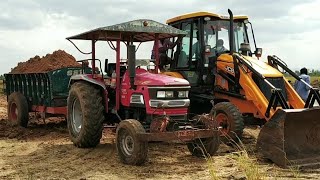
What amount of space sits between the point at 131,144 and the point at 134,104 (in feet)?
3.25

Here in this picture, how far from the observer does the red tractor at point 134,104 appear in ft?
25.1

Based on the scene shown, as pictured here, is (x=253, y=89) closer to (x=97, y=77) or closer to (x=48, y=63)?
(x=97, y=77)

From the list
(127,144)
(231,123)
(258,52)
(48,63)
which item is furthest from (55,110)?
(258,52)

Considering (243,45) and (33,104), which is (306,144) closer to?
(243,45)

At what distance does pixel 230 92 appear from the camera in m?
10.5

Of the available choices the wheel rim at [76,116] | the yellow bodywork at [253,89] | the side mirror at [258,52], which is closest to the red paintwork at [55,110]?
the wheel rim at [76,116]

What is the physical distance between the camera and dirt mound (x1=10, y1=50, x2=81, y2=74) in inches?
511

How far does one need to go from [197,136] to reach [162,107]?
802mm

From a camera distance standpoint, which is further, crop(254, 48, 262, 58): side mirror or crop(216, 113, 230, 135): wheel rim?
crop(254, 48, 262, 58): side mirror

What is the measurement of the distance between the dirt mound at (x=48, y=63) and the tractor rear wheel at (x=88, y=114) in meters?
3.83

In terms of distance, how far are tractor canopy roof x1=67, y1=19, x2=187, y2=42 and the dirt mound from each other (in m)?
3.79

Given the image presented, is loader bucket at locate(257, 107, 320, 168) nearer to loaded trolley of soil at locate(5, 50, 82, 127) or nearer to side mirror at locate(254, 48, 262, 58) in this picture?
side mirror at locate(254, 48, 262, 58)

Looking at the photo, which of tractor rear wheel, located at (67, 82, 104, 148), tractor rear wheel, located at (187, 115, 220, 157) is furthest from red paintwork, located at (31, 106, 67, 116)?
tractor rear wheel, located at (187, 115, 220, 157)

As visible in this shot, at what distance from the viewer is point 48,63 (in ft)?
42.9
